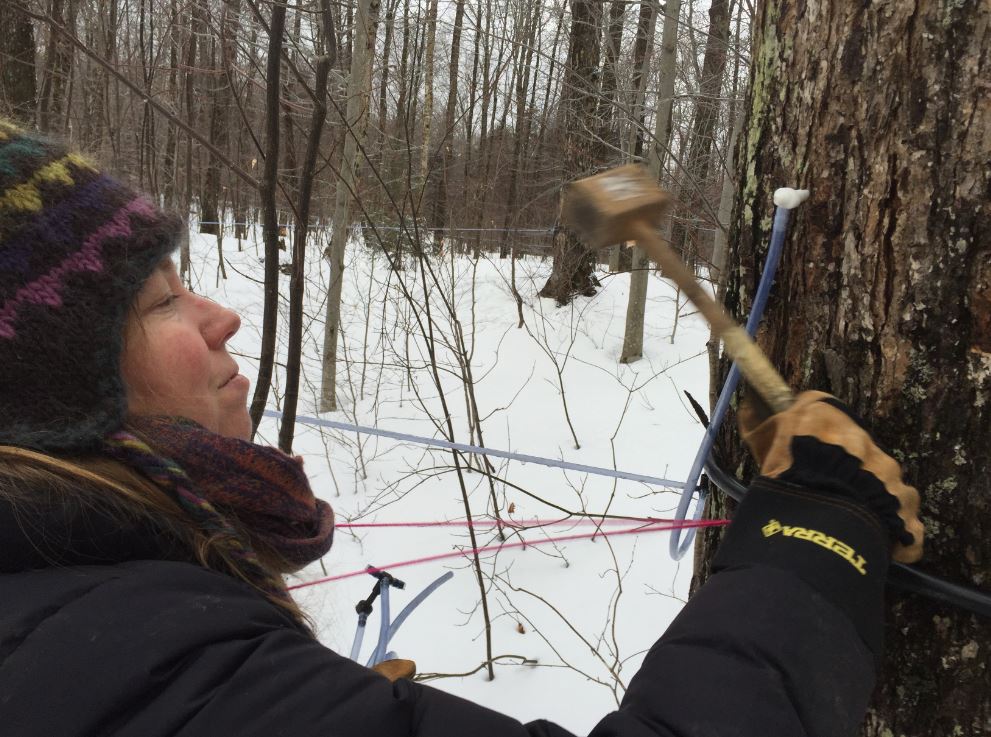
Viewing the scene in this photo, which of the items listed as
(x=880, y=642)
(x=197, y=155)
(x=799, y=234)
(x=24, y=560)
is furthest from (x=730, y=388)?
(x=197, y=155)

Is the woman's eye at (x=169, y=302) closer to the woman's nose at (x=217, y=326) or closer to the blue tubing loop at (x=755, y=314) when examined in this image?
the woman's nose at (x=217, y=326)

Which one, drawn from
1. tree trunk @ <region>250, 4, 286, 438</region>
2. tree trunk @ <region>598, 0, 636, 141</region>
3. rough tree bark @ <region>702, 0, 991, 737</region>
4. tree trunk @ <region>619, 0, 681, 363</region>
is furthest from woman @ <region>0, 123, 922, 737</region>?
tree trunk @ <region>598, 0, 636, 141</region>

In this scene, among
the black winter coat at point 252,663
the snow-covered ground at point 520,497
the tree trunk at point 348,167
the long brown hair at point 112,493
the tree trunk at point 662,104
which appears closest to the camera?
the black winter coat at point 252,663

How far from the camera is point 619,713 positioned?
719mm

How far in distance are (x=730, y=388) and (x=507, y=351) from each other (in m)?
6.45

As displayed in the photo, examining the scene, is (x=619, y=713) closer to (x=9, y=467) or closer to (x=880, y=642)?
(x=880, y=642)

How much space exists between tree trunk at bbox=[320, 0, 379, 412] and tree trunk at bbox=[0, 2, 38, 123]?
355 cm

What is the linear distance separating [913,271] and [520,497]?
3.79 metres

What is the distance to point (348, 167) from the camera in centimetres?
475

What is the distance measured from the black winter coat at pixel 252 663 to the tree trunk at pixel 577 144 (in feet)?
25.4

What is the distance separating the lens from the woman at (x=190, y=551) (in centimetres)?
62

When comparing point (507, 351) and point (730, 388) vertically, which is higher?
point (730, 388)

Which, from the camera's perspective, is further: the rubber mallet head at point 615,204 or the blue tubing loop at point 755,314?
the blue tubing loop at point 755,314

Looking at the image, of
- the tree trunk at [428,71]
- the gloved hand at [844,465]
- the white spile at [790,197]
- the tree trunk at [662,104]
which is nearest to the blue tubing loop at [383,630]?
the gloved hand at [844,465]
